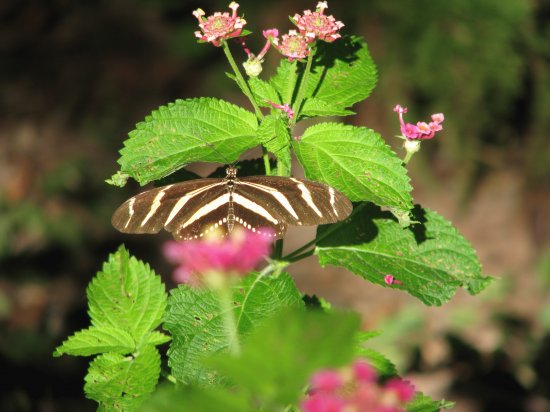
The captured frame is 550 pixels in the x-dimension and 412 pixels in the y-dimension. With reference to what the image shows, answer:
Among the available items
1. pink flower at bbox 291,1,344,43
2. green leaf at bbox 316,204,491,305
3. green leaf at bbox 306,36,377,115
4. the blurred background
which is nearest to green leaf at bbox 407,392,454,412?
green leaf at bbox 316,204,491,305

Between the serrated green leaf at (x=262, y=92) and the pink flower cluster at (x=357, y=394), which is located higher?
the serrated green leaf at (x=262, y=92)

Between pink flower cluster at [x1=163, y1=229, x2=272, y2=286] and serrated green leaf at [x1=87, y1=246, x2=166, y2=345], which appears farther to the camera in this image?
serrated green leaf at [x1=87, y1=246, x2=166, y2=345]

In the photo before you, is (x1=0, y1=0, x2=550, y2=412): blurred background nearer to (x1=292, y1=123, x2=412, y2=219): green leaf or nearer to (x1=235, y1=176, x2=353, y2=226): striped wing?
(x1=235, y1=176, x2=353, y2=226): striped wing

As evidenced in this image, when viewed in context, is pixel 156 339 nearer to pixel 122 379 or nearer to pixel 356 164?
→ pixel 122 379

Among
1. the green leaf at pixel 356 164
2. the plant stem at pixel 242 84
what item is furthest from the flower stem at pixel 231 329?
the plant stem at pixel 242 84

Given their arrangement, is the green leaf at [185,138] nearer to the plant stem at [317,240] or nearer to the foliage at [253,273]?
the foliage at [253,273]

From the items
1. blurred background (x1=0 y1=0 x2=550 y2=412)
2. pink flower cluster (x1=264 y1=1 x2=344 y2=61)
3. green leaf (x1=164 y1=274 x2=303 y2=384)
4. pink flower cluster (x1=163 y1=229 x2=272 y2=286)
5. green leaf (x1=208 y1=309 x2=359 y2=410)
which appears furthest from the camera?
blurred background (x1=0 y1=0 x2=550 y2=412)
